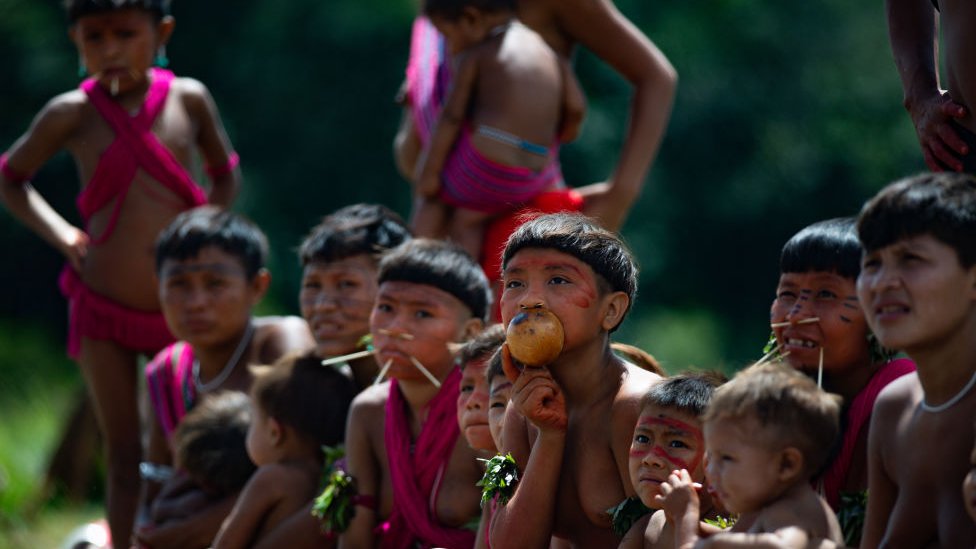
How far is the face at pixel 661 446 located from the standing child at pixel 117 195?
3198mm

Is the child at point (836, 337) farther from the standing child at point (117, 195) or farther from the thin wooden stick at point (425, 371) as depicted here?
the standing child at point (117, 195)

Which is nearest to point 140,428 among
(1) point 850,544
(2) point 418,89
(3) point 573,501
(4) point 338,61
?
(2) point 418,89

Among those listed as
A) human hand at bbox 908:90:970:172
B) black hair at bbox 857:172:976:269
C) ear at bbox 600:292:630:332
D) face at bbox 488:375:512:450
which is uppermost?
human hand at bbox 908:90:970:172

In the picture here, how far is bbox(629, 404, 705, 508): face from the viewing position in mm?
3180

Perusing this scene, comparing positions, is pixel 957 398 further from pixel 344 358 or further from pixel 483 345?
pixel 344 358

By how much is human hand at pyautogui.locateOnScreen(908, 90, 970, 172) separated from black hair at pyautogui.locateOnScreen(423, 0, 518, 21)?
2.20 m

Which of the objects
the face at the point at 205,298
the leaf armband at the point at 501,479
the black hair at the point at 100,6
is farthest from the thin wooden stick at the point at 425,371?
the black hair at the point at 100,6

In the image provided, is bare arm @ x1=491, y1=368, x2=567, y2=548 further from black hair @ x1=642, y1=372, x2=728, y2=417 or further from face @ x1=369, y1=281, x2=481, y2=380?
face @ x1=369, y1=281, x2=481, y2=380

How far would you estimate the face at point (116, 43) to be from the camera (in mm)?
5961

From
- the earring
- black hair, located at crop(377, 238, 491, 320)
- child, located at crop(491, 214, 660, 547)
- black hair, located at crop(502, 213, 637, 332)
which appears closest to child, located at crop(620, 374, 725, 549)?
child, located at crop(491, 214, 660, 547)

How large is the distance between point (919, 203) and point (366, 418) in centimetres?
210

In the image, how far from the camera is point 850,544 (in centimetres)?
336

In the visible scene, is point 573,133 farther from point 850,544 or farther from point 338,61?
point 338,61

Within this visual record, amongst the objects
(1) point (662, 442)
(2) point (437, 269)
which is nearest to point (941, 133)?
(1) point (662, 442)
